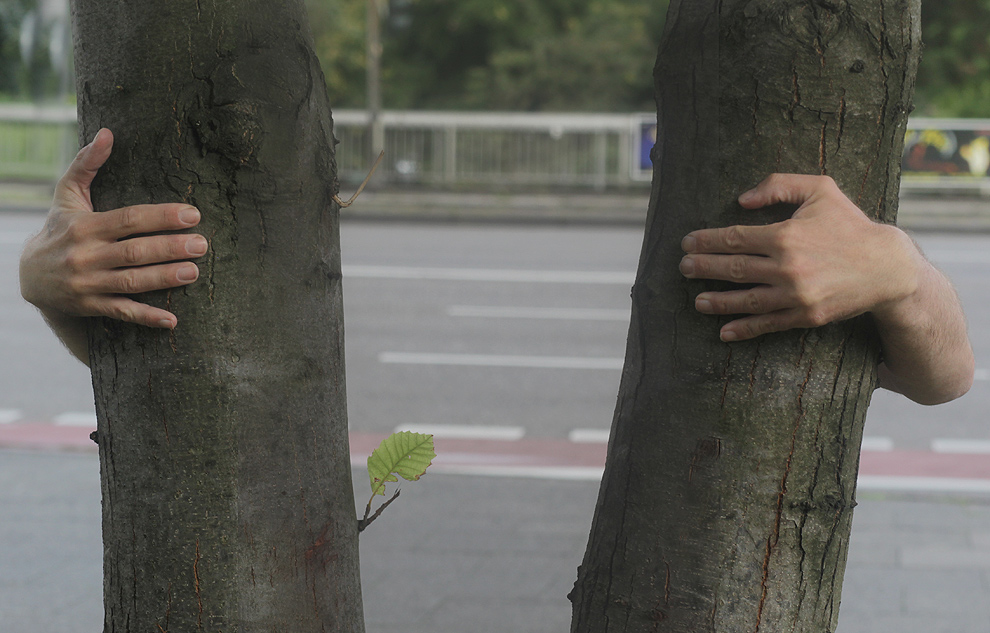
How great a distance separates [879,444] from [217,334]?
17.8ft

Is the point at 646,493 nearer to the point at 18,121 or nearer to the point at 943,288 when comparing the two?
the point at 943,288

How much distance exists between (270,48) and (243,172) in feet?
0.57

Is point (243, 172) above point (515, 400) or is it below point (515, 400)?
above

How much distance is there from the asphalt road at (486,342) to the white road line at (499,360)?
0.02 m

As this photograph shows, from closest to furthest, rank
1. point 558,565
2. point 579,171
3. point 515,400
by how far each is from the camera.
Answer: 1. point 558,565
2. point 515,400
3. point 579,171

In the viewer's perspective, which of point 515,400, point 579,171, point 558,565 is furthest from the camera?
point 579,171

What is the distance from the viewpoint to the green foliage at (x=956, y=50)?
24109mm

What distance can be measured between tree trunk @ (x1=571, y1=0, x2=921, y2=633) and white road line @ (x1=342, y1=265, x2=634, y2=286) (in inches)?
404

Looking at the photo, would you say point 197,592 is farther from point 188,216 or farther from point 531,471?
point 531,471

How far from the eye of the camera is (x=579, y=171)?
65.2 ft

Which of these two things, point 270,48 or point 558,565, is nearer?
point 270,48

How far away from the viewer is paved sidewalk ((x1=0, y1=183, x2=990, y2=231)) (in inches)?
658

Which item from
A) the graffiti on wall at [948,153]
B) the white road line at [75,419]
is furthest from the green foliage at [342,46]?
the white road line at [75,419]

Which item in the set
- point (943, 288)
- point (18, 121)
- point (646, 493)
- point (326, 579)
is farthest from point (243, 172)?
point (18, 121)
